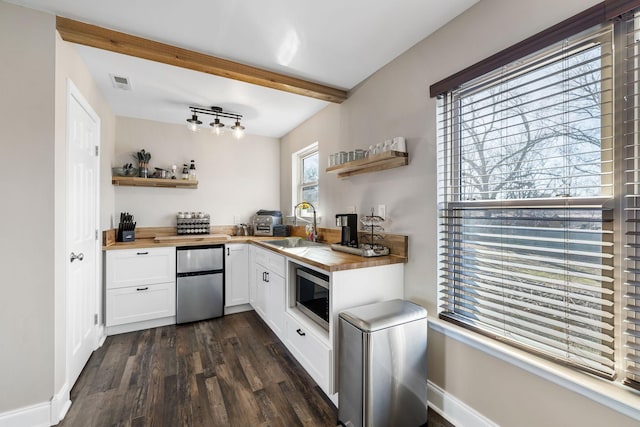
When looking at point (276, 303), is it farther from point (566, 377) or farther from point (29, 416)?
point (566, 377)

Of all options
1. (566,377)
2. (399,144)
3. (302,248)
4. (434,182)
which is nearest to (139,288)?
(302,248)

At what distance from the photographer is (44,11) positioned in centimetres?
167

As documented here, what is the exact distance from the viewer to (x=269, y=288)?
275cm

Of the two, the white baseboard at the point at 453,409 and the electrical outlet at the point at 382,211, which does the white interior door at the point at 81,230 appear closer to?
the electrical outlet at the point at 382,211

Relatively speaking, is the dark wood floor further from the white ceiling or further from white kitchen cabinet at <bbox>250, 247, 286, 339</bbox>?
the white ceiling

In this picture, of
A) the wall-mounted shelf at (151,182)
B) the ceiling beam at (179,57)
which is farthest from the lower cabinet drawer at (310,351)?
the wall-mounted shelf at (151,182)

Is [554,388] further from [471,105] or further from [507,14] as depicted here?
[507,14]

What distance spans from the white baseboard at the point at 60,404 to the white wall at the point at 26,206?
0.17 ft

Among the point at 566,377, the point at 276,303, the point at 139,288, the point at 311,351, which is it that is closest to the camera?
the point at 566,377

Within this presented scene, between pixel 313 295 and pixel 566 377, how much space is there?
4.80ft

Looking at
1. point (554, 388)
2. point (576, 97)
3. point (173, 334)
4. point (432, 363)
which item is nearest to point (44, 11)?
point (173, 334)

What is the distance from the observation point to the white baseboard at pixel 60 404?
1.65 m

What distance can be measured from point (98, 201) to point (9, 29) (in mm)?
1354

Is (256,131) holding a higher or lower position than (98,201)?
higher
